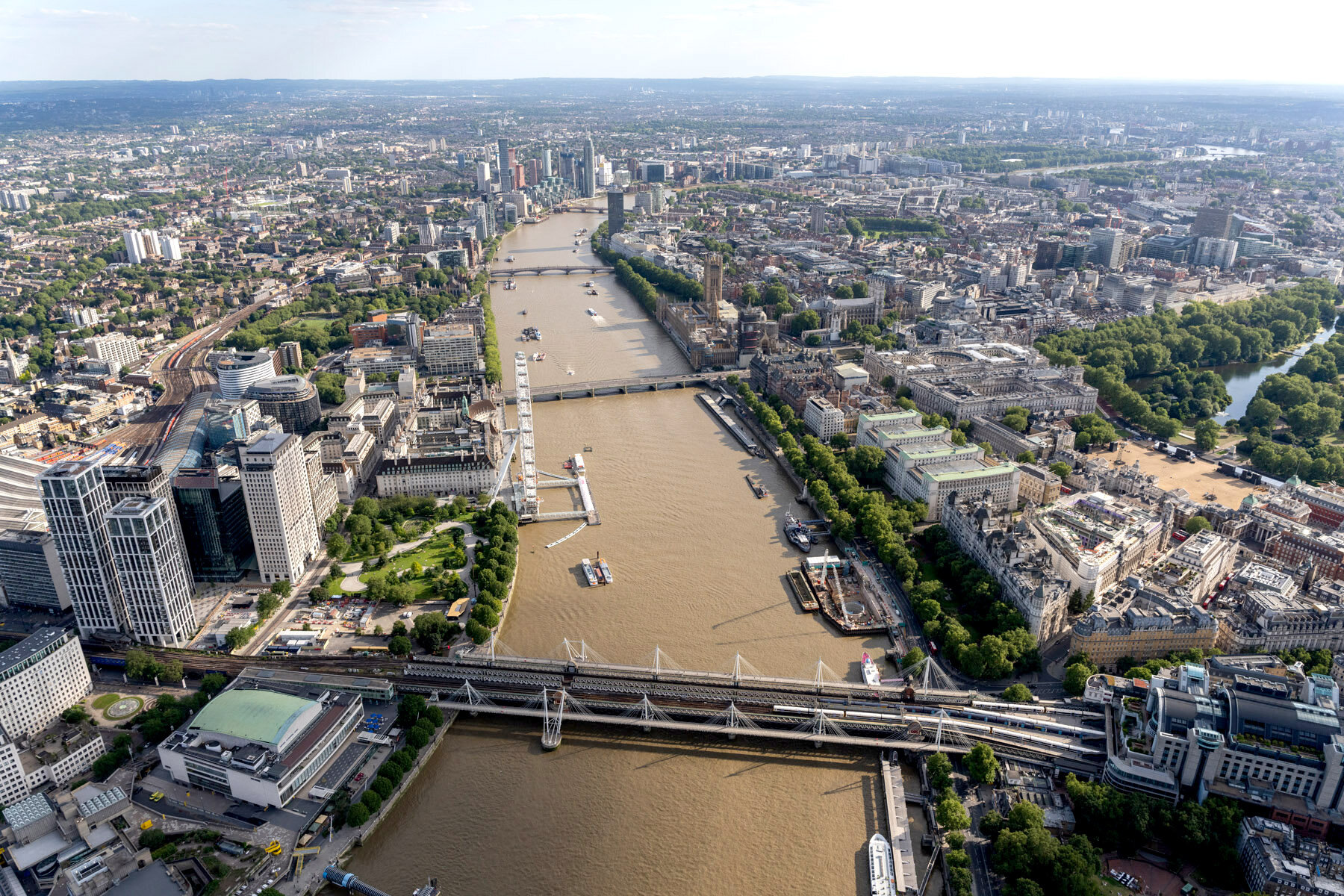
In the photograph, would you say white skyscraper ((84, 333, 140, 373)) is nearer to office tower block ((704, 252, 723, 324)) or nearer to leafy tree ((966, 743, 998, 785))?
office tower block ((704, 252, 723, 324))

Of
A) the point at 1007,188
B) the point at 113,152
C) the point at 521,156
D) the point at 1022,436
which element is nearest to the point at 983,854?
the point at 1022,436

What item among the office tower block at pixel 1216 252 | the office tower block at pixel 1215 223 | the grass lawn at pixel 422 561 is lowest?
the grass lawn at pixel 422 561

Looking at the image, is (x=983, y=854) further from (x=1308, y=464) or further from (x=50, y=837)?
(x=1308, y=464)

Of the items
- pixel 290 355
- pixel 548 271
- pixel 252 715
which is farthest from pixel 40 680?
pixel 548 271

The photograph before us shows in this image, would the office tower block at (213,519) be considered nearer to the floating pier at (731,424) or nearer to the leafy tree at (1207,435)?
the floating pier at (731,424)

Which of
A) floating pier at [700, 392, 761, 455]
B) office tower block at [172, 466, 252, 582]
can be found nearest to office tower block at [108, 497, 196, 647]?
office tower block at [172, 466, 252, 582]

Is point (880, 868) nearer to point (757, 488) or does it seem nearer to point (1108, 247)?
point (757, 488)

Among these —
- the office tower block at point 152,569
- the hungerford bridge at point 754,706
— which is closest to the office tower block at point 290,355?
the office tower block at point 152,569

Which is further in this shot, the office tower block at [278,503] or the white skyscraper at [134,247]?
the white skyscraper at [134,247]
